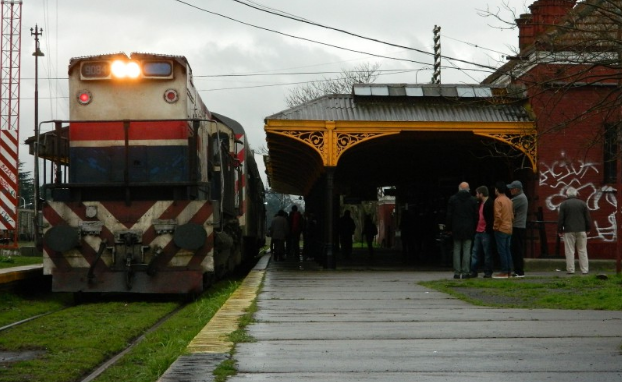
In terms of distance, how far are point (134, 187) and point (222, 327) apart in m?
6.39

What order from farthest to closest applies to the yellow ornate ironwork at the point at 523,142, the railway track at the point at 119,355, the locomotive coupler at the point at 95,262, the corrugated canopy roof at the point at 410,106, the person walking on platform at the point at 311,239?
the person walking on platform at the point at 311,239
the corrugated canopy roof at the point at 410,106
the yellow ornate ironwork at the point at 523,142
the locomotive coupler at the point at 95,262
the railway track at the point at 119,355

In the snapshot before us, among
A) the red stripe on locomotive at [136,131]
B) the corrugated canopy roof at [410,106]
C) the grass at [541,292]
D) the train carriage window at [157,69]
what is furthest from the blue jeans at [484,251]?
the train carriage window at [157,69]

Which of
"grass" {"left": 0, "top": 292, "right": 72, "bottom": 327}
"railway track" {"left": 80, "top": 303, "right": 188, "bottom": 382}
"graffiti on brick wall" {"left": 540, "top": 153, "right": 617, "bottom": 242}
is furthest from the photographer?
"graffiti on brick wall" {"left": 540, "top": 153, "right": 617, "bottom": 242}

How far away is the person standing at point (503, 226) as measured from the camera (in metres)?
16.5

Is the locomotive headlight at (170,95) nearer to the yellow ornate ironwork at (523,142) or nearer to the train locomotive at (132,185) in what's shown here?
the train locomotive at (132,185)

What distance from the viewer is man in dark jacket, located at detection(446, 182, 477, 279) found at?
55.2 ft

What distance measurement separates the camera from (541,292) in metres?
12.7

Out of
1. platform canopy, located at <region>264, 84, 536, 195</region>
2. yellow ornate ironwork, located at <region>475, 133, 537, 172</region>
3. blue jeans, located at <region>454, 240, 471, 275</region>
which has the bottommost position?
blue jeans, located at <region>454, 240, 471, 275</region>

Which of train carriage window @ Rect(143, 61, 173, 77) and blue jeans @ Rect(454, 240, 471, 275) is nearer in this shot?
train carriage window @ Rect(143, 61, 173, 77)

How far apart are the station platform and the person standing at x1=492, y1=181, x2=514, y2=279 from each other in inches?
209

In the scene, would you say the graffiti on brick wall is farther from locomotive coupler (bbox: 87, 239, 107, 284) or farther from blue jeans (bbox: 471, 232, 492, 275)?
locomotive coupler (bbox: 87, 239, 107, 284)

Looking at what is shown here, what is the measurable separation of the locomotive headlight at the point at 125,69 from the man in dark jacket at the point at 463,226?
613 centimetres

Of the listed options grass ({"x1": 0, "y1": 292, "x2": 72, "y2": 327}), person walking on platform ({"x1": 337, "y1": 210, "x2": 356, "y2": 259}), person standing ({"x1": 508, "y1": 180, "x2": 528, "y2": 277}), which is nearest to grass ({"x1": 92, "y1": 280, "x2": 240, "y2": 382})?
grass ({"x1": 0, "y1": 292, "x2": 72, "y2": 327})

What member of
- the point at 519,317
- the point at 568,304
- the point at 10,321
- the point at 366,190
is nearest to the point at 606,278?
the point at 568,304
